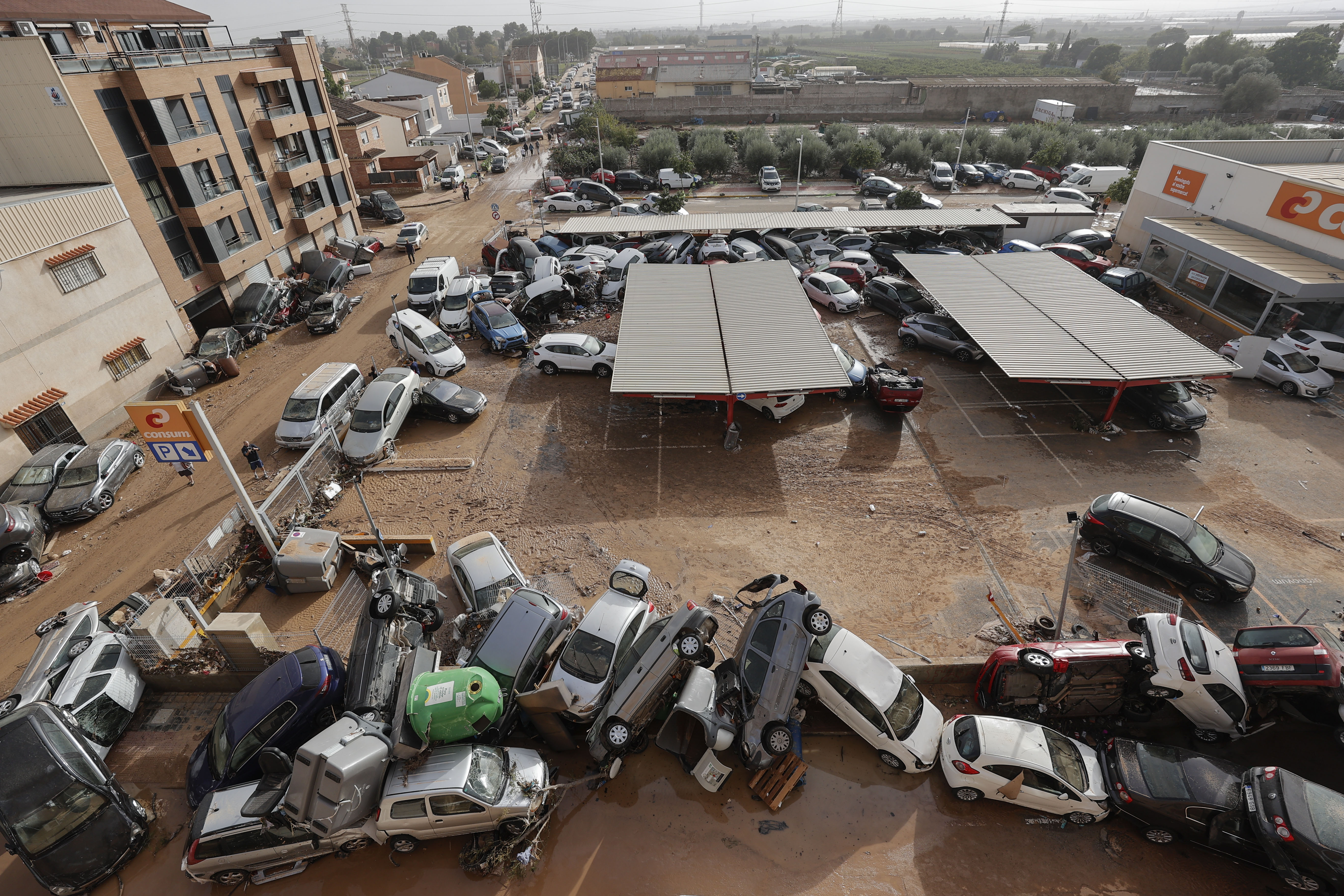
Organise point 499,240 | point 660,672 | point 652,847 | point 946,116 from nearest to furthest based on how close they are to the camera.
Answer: point 652,847
point 660,672
point 499,240
point 946,116

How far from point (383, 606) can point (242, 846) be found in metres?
3.60

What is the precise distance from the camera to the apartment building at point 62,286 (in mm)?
16625

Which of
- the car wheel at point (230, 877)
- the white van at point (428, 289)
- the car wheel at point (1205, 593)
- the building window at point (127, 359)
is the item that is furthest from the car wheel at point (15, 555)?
the car wheel at point (1205, 593)

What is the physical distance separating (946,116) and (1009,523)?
2881 inches

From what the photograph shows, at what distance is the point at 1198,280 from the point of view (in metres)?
24.2

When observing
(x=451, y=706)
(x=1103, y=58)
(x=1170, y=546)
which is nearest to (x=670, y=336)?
(x=451, y=706)

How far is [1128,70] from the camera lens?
123750mm

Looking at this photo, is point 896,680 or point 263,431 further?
point 263,431

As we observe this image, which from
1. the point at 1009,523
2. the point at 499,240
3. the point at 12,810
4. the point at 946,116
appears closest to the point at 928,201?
the point at 499,240

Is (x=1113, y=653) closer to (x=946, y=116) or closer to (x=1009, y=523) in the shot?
(x=1009, y=523)

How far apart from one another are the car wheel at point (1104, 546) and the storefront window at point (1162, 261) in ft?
62.3

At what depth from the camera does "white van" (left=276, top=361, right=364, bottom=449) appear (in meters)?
17.4

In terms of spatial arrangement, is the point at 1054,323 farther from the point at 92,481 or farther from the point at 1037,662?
the point at 92,481

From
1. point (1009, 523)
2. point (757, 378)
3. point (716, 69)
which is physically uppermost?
point (716, 69)
